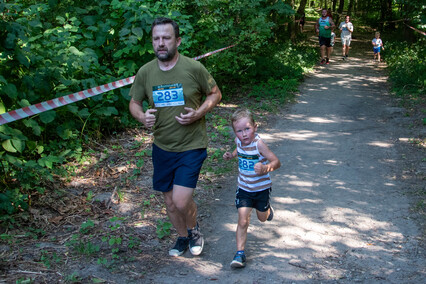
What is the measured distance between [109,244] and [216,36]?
7091 millimetres

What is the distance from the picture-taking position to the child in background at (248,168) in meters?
3.81

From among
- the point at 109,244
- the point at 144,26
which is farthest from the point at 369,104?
the point at 109,244

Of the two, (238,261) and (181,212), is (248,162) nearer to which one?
(181,212)

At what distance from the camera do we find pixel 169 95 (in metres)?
3.75

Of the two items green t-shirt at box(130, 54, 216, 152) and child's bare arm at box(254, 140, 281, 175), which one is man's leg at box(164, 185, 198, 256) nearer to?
green t-shirt at box(130, 54, 216, 152)

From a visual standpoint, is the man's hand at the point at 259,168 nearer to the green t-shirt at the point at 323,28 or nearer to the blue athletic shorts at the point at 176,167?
the blue athletic shorts at the point at 176,167

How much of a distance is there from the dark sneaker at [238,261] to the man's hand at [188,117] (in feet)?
4.47

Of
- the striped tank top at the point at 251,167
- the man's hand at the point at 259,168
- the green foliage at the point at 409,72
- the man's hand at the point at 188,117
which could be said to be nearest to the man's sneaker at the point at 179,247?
the striped tank top at the point at 251,167

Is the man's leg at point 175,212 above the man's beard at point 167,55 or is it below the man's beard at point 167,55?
below

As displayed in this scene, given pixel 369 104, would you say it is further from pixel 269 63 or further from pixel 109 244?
pixel 109 244

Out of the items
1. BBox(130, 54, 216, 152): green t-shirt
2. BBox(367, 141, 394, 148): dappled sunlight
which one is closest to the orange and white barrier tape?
BBox(130, 54, 216, 152): green t-shirt

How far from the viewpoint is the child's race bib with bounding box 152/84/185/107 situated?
374 cm

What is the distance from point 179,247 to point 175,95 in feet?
5.18

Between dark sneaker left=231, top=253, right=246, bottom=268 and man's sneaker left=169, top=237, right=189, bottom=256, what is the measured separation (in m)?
0.58
